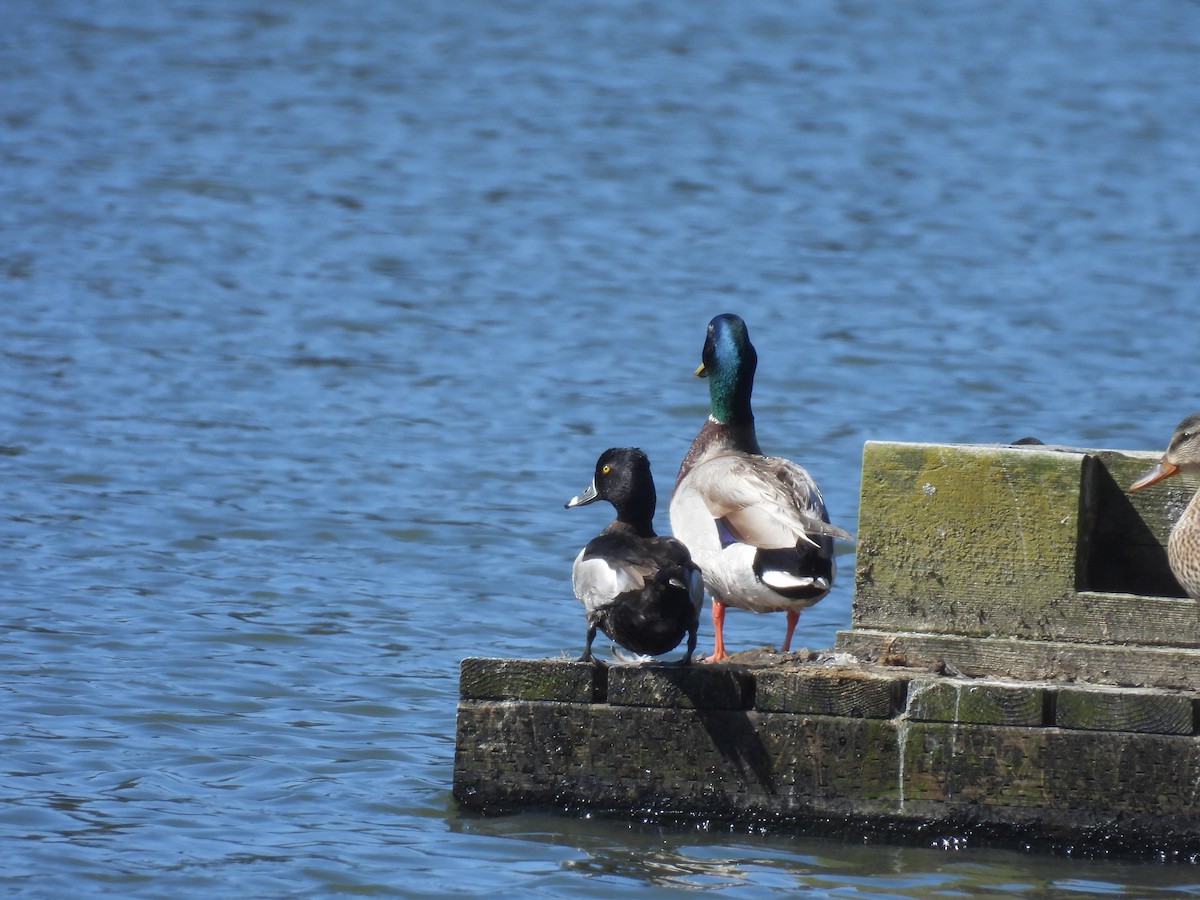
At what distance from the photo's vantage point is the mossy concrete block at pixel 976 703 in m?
5.90

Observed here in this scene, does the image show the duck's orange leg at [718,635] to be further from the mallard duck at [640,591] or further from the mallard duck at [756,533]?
the mallard duck at [640,591]

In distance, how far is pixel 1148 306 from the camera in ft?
64.6

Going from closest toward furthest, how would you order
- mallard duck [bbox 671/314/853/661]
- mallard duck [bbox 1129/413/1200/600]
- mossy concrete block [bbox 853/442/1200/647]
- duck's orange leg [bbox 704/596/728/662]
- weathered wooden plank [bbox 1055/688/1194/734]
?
→ weathered wooden plank [bbox 1055/688/1194/734], mallard duck [bbox 1129/413/1200/600], mossy concrete block [bbox 853/442/1200/647], mallard duck [bbox 671/314/853/661], duck's orange leg [bbox 704/596/728/662]

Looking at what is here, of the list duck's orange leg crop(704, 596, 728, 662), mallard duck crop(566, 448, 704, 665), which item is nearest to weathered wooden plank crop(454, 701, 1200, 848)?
mallard duck crop(566, 448, 704, 665)

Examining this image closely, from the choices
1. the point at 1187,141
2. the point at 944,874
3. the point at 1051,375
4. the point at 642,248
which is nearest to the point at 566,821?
the point at 944,874

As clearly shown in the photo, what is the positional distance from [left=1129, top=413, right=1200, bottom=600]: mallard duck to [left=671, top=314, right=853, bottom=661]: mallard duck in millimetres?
1029

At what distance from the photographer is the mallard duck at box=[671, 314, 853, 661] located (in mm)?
6727

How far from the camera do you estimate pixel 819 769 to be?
6.08 meters

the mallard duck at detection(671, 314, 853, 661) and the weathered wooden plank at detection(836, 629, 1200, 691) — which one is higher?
the mallard duck at detection(671, 314, 853, 661)

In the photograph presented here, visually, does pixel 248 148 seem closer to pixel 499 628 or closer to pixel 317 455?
pixel 317 455

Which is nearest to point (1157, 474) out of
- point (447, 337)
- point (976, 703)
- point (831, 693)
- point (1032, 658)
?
point (1032, 658)

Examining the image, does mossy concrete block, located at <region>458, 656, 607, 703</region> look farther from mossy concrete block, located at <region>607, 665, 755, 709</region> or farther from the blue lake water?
the blue lake water

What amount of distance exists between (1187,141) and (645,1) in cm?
1269

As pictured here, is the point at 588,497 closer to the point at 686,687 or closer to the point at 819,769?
the point at 686,687
